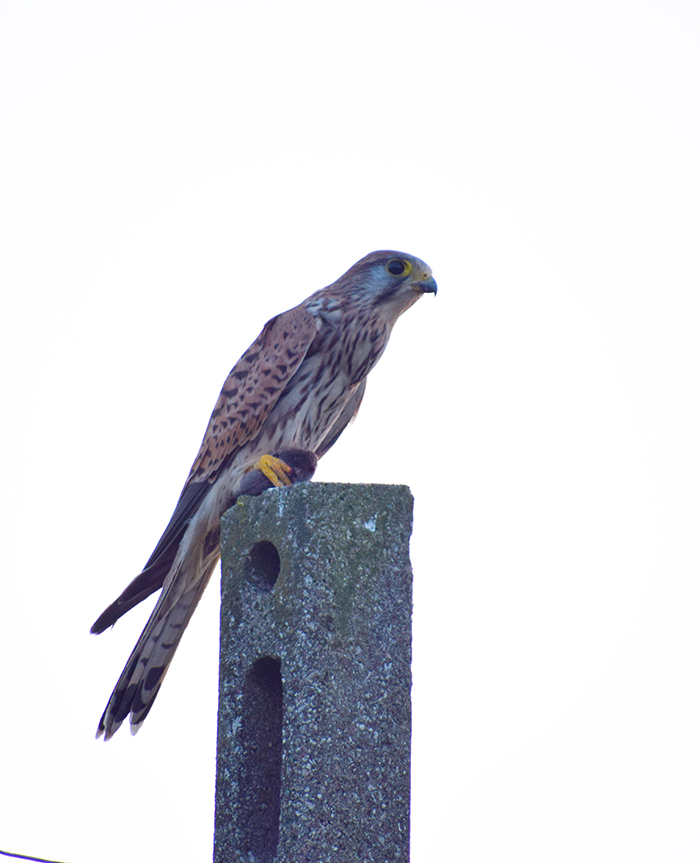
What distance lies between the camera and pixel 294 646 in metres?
3.55

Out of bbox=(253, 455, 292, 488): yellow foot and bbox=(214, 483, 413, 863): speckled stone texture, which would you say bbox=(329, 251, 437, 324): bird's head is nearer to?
bbox=(253, 455, 292, 488): yellow foot

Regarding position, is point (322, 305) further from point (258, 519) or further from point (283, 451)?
point (258, 519)

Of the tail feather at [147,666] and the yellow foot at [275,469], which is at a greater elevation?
the yellow foot at [275,469]

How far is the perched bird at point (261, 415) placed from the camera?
4.97 metres

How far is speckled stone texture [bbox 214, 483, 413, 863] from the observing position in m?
3.44

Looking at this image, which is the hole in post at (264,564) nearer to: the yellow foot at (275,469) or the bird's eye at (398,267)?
the yellow foot at (275,469)

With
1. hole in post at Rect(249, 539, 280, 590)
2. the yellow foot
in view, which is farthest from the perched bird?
hole in post at Rect(249, 539, 280, 590)

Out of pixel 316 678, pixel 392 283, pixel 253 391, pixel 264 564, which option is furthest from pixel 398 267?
pixel 316 678

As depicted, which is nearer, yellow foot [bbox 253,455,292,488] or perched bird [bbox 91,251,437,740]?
yellow foot [bbox 253,455,292,488]

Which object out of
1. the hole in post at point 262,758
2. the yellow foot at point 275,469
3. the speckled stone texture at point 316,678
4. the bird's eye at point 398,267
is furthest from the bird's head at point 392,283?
the hole in post at point 262,758

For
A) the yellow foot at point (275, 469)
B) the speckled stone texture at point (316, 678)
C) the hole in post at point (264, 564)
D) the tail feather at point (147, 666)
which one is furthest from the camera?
the tail feather at point (147, 666)

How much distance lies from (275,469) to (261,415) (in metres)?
0.89

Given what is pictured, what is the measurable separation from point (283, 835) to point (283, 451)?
5.67 ft

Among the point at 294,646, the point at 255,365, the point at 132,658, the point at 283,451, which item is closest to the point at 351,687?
the point at 294,646
